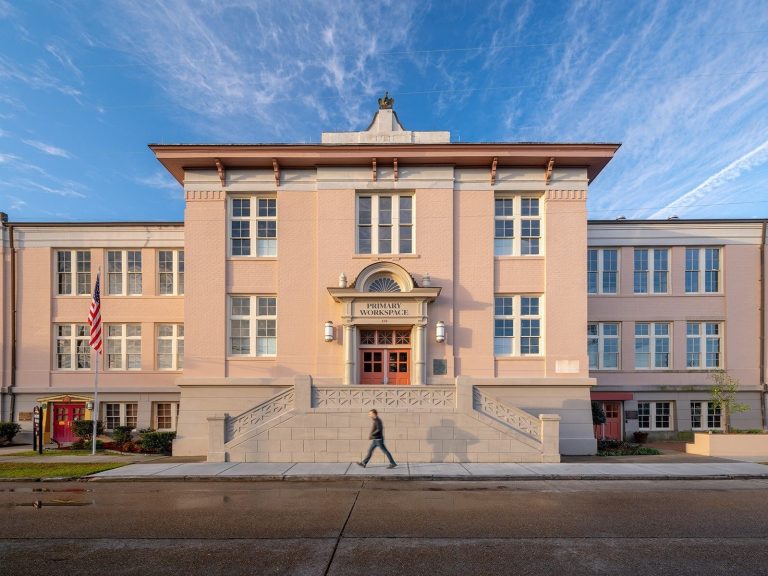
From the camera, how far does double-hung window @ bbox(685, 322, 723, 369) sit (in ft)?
65.9

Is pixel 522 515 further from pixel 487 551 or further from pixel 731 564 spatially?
pixel 731 564

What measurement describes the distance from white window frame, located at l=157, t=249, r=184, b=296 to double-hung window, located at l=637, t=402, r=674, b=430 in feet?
69.2

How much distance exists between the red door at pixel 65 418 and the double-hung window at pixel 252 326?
8297mm

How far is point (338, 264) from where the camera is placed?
1711 centimetres

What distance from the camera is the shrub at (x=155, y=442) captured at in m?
16.6

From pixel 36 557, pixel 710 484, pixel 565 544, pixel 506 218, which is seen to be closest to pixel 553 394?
pixel 710 484

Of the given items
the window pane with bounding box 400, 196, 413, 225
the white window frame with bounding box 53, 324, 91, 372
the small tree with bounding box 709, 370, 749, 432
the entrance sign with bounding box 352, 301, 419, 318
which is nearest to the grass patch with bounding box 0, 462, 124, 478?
the white window frame with bounding box 53, 324, 91, 372

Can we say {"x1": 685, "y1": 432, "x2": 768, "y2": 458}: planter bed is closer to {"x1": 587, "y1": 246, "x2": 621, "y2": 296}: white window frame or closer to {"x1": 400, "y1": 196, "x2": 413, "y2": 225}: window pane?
{"x1": 587, "y1": 246, "x2": 621, "y2": 296}: white window frame

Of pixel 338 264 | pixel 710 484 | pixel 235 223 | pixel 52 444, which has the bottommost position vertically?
pixel 52 444

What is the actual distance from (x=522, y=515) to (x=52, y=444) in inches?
776

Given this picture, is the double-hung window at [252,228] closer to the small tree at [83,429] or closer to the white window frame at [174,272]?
the white window frame at [174,272]

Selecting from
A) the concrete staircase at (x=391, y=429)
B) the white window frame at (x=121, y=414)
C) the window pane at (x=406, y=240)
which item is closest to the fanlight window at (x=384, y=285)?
the window pane at (x=406, y=240)

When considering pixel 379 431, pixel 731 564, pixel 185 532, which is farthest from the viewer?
pixel 379 431

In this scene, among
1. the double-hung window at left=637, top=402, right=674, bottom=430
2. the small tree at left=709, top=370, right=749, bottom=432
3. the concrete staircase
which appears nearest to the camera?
the concrete staircase
